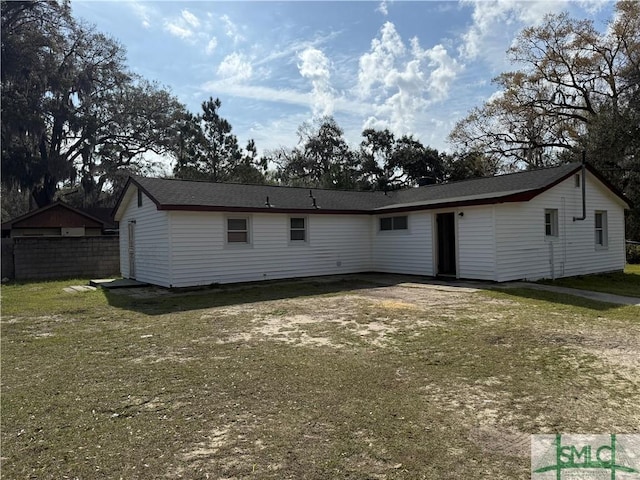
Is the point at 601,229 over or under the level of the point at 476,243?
over

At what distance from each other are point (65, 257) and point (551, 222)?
1711 centimetres

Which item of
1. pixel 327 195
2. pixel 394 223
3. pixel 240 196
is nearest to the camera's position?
pixel 240 196

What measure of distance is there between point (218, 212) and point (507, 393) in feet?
33.2

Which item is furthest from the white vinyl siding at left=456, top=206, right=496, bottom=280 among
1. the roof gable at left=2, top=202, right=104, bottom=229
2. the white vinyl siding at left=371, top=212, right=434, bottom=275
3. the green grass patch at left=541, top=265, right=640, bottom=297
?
the roof gable at left=2, top=202, right=104, bottom=229

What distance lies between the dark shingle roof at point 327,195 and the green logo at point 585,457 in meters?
9.37

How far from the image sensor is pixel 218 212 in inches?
500

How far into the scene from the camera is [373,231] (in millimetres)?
16312

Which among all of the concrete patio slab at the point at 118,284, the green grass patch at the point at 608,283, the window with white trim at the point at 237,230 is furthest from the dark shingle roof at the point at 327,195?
the concrete patio slab at the point at 118,284

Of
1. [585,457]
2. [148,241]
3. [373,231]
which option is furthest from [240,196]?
[585,457]

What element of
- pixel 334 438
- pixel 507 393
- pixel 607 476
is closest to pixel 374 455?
pixel 334 438

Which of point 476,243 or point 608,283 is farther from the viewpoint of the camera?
point 608,283

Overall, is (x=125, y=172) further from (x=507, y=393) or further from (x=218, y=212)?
(x=507, y=393)

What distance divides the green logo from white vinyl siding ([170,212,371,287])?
34.7 feet

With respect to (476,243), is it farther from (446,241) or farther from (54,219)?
(54,219)
